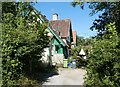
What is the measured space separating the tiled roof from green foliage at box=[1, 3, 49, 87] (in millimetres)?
21310

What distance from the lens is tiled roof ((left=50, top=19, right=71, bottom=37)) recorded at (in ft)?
125

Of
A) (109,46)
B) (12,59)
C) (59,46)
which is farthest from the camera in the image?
(59,46)

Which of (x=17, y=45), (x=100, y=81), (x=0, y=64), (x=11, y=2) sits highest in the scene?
(x=11, y=2)

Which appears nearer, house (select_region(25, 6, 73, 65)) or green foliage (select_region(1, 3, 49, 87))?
green foliage (select_region(1, 3, 49, 87))

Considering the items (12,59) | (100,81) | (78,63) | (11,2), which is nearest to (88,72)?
(100,81)

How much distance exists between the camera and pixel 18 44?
13.8 m

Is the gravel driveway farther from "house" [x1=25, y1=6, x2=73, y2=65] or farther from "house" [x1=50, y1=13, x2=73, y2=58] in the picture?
"house" [x1=50, y1=13, x2=73, y2=58]

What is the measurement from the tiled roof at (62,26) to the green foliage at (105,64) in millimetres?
26334

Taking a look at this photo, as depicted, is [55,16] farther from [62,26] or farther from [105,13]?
[105,13]

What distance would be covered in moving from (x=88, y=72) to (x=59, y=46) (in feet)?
67.2

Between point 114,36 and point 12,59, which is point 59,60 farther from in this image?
point 114,36

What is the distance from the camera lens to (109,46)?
1095 cm

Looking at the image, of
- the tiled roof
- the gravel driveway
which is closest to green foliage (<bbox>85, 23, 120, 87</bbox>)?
the gravel driveway

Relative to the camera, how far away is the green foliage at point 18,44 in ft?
39.2
